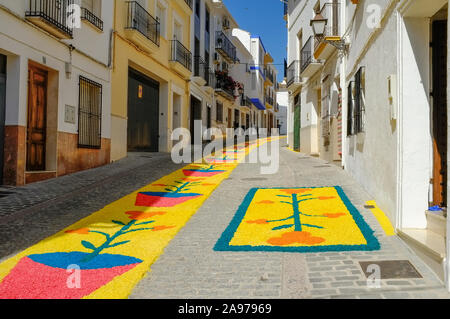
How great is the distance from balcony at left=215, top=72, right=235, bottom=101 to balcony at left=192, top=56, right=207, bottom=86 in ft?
13.0

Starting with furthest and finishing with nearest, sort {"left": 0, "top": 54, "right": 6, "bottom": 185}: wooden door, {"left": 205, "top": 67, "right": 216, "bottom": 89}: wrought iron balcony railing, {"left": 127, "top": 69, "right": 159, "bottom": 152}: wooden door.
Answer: {"left": 205, "top": 67, "right": 216, "bottom": 89}: wrought iron balcony railing < {"left": 127, "top": 69, "right": 159, "bottom": 152}: wooden door < {"left": 0, "top": 54, "right": 6, "bottom": 185}: wooden door

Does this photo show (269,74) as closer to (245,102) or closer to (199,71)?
(245,102)

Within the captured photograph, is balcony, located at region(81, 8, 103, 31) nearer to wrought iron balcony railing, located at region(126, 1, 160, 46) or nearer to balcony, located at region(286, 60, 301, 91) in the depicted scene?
wrought iron balcony railing, located at region(126, 1, 160, 46)

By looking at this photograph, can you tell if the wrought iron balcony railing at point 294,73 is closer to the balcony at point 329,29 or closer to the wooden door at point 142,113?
the balcony at point 329,29

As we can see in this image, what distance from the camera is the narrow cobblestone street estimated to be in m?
3.76

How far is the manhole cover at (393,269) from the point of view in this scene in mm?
3957

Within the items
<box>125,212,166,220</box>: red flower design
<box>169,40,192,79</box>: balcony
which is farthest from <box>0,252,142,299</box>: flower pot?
<box>169,40,192,79</box>: balcony

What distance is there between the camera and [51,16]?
9.09 m

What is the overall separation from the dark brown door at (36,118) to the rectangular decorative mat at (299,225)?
5.02 metres

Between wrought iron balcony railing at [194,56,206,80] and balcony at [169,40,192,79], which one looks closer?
balcony at [169,40,192,79]

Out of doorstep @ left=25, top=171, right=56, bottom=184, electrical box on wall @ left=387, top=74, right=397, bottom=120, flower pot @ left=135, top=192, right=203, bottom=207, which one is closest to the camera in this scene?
electrical box on wall @ left=387, top=74, right=397, bottom=120

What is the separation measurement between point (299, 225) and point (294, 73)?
1351cm
